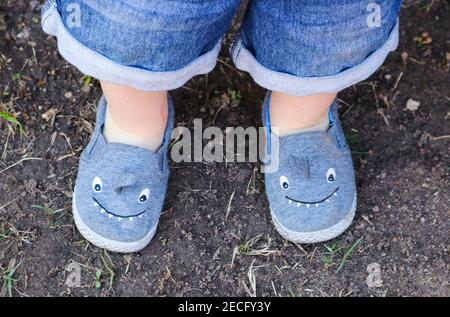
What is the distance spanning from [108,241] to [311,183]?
0.40 meters

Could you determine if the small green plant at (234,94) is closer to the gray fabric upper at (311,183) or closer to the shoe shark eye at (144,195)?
the gray fabric upper at (311,183)

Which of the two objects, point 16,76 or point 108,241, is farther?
point 16,76

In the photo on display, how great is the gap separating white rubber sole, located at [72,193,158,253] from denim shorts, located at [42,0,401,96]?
35 centimetres

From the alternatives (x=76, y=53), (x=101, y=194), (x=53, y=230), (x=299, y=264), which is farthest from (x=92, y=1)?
(x=299, y=264)

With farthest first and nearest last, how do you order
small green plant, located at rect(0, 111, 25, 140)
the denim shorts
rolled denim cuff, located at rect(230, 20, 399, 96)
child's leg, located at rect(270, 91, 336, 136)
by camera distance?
small green plant, located at rect(0, 111, 25, 140) < child's leg, located at rect(270, 91, 336, 136) < rolled denim cuff, located at rect(230, 20, 399, 96) < the denim shorts

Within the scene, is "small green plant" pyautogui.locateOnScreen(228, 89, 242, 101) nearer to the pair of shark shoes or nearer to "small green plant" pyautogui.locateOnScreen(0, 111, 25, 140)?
the pair of shark shoes

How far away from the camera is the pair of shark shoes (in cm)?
119

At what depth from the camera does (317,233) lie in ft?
4.03

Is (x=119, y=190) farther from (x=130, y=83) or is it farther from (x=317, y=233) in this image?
(x=317, y=233)

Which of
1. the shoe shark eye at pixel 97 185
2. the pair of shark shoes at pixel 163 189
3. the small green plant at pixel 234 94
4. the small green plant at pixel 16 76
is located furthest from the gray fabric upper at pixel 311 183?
the small green plant at pixel 16 76

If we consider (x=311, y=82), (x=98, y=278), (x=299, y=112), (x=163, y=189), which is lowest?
(x=98, y=278)

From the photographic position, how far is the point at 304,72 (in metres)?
1.02

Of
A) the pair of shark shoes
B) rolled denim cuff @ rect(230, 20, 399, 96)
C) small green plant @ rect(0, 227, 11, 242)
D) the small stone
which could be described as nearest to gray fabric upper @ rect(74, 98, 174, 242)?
the pair of shark shoes

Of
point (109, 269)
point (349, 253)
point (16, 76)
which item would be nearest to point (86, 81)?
point (16, 76)
